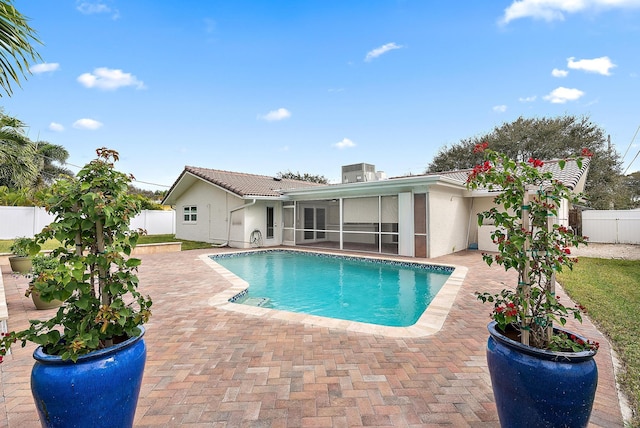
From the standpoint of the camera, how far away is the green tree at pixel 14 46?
3.71 metres

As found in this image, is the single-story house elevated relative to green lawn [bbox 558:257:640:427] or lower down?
elevated

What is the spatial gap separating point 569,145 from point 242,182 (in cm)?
2766

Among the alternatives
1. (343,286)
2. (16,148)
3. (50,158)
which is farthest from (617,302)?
(50,158)

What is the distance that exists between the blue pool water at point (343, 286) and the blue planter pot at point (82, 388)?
4.54 metres

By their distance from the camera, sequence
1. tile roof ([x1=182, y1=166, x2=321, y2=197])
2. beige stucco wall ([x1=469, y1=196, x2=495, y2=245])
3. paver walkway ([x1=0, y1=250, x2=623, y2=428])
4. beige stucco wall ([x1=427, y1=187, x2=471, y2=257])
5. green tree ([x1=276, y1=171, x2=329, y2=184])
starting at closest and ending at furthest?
1. paver walkway ([x1=0, y1=250, x2=623, y2=428])
2. beige stucco wall ([x1=427, y1=187, x2=471, y2=257])
3. beige stucco wall ([x1=469, y1=196, x2=495, y2=245])
4. tile roof ([x1=182, y1=166, x2=321, y2=197])
5. green tree ([x1=276, y1=171, x2=329, y2=184])

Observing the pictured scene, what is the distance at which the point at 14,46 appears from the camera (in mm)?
3922

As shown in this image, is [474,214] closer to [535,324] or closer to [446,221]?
[446,221]

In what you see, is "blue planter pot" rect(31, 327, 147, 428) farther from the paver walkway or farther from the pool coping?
the pool coping

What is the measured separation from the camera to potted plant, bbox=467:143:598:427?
1984 millimetres

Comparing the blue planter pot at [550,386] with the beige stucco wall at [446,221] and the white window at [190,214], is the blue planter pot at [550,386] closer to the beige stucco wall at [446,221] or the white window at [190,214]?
the beige stucco wall at [446,221]

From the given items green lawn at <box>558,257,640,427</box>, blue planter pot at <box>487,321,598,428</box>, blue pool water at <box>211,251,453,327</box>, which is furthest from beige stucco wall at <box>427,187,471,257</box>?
blue planter pot at <box>487,321,598,428</box>

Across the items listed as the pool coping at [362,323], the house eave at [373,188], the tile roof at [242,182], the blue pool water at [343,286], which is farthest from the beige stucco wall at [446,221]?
the tile roof at [242,182]

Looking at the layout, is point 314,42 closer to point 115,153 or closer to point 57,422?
point 115,153

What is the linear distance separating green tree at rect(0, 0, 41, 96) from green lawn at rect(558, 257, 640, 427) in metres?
7.62
